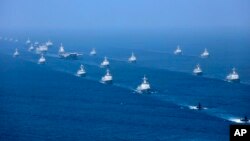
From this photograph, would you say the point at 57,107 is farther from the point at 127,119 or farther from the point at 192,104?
the point at 192,104

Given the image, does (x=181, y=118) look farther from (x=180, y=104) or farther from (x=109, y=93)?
(x=109, y=93)

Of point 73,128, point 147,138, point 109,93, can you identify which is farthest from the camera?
point 109,93

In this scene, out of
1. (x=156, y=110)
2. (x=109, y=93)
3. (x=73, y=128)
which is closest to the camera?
(x=73, y=128)

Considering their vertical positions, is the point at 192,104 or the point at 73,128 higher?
the point at 192,104

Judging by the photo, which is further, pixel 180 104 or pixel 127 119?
pixel 180 104

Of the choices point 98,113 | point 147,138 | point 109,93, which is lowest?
point 147,138

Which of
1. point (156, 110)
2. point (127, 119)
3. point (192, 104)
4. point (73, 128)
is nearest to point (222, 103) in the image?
point (192, 104)

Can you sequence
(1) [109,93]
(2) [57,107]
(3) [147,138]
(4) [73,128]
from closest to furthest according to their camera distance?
1. (3) [147,138]
2. (4) [73,128]
3. (2) [57,107]
4. (1) [109,93]

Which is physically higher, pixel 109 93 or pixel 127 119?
pixel 109 93

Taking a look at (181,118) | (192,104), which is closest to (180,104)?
(192,104)
